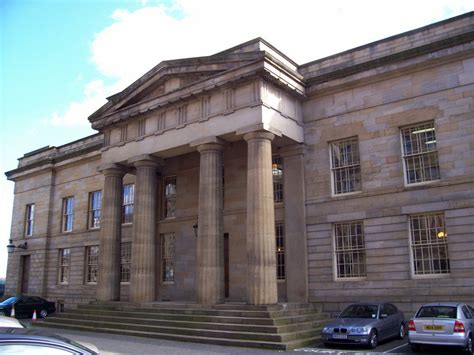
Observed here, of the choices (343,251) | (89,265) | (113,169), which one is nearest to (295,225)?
(343,251)

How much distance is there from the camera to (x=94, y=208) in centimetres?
3322

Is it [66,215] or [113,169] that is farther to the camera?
[66,215]

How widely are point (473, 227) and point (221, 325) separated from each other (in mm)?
10102

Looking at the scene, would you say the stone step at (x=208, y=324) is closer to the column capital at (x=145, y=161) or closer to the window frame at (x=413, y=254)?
the window frame at (x=413, y=254)

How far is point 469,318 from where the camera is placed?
14242 millimetres

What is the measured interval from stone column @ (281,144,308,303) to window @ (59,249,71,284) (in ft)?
62.7

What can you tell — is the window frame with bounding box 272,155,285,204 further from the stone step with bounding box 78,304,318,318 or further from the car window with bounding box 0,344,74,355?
the car window with bounding box 0,344,74,355

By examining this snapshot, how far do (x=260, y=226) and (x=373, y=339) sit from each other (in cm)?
615

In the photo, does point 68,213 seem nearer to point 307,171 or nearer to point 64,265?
point 64,265

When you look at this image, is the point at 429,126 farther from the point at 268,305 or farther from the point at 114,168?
the point at 114,168

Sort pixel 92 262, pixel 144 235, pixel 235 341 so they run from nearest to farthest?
pixel 235 341 → pixel 144 235 → pixel 92 262

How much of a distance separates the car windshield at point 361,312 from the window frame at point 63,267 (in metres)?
23.4

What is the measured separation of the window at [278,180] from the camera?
23.6 meters

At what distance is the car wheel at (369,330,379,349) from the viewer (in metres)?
15.0
